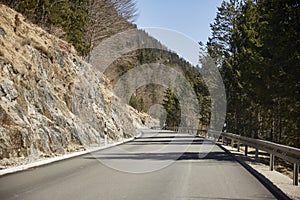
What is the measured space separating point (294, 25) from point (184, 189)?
1146cm

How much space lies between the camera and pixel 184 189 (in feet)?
34.1

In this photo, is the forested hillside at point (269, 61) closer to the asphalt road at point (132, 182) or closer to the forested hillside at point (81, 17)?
the asphalt road at point (132, 182)

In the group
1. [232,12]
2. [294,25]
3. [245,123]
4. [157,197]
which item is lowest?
[157,197]

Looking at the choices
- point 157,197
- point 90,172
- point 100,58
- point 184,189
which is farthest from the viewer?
point 100,58

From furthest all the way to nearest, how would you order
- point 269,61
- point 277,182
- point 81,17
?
point 81,17 → point 269,61 → point 277,182

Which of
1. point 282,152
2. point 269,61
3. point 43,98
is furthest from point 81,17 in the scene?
point 282,152

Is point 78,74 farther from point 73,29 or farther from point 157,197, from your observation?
point 157,197

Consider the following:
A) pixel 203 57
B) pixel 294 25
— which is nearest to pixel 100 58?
pixel 203 57

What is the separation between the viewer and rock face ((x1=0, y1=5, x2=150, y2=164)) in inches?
674

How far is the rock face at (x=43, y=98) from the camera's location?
56.1 feet

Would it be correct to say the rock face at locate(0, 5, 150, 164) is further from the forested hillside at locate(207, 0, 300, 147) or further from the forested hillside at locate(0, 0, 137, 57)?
the forested hillside at locate(207, 0, 300, 147)

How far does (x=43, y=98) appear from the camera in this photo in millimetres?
22672

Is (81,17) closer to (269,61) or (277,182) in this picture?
(269,61)

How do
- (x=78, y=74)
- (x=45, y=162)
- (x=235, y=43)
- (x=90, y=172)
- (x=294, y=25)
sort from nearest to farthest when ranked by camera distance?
(x=90, y=172)
(x=45, y=162)
(x=294, y=25)
(x=78, y=74)
(x=235, y=43)
